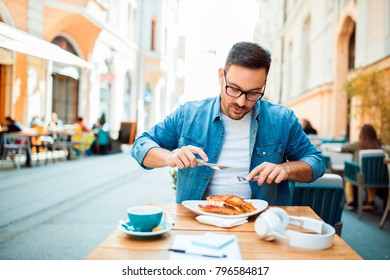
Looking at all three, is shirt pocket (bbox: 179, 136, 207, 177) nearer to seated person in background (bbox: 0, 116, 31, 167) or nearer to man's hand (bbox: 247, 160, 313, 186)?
man's hand (bbox: 247, 160, 313, 186)

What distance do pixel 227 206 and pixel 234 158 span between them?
46cm

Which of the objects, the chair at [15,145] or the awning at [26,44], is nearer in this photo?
the awning at [26,44]

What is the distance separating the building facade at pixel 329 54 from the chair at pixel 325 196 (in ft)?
10.0

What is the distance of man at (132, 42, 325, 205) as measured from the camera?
1456 mm

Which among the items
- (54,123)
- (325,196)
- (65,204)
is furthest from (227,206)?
(54,123)

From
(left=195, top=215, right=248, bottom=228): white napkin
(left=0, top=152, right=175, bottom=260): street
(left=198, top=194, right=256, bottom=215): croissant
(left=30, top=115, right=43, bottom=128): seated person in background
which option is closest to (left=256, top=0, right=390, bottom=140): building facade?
(left=0, top=152, right=175, bottom=260): street

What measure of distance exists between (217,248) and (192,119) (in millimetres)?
917

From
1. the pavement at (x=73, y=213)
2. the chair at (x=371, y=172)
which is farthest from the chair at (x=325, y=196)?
the chair at (x=371, y=172)

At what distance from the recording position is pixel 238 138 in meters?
1.64

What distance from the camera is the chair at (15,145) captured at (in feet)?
21.9

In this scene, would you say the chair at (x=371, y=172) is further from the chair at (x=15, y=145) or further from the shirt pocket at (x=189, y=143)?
the chair at (x=15, y=145)

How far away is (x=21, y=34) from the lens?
1.60 metres

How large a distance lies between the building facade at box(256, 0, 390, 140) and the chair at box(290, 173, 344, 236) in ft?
10.0

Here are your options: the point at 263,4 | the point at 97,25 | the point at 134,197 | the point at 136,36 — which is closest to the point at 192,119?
the point at 134,197
